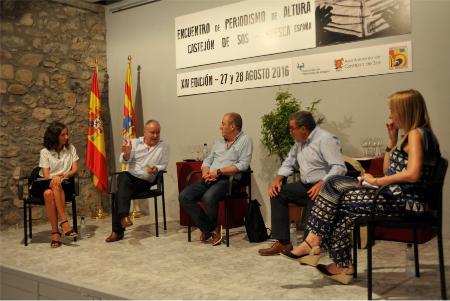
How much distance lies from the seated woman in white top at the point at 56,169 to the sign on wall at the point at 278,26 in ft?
5.62

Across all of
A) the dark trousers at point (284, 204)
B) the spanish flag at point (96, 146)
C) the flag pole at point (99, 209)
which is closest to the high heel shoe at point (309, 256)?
the dark trousers at point (284, 204)

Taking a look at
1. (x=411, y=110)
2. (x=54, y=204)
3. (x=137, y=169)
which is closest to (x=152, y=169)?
(x=137, y=169)

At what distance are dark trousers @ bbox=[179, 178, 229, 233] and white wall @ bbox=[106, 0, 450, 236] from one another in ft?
3.27

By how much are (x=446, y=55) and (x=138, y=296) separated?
3071 millimetres

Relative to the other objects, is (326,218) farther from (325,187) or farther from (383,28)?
(383,28)

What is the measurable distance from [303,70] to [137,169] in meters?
1.87

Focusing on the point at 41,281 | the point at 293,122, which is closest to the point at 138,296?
the point at 41,281

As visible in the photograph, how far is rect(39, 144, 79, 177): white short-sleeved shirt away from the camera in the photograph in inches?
183

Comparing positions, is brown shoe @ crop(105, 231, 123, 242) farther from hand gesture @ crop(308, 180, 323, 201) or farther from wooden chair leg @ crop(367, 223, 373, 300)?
wooden chair leg @ crop(367, 223, 373, 300)

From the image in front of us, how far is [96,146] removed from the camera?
5.83 metres

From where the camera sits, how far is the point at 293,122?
11.8 feet

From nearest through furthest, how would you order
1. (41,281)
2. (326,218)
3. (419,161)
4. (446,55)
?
(419,161), (326,218), (41,281), (446,55)

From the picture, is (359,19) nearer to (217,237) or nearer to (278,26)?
(278,26)

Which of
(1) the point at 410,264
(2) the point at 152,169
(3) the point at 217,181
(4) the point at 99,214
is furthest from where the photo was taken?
(4) the point at 99,214
